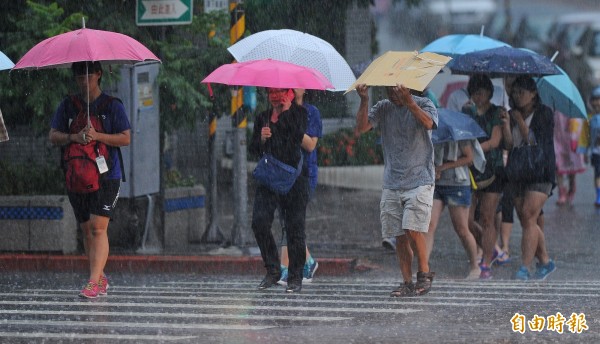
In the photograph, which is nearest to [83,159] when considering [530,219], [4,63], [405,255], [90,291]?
[90,291]

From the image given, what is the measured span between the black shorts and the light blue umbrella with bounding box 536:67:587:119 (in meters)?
5.06

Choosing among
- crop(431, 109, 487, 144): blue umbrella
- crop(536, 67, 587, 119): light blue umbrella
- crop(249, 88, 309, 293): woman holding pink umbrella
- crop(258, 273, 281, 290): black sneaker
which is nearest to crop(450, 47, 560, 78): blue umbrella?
crop(431, 109, 487, 144): blue umbrella

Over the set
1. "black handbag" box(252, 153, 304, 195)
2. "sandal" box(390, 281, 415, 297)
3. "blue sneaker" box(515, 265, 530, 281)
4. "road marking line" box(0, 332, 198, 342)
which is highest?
"black handbag" box(252, 153, 304, 195)

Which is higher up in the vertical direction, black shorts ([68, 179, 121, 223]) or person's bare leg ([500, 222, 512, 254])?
black shorts ([68, 179, 121, 223])

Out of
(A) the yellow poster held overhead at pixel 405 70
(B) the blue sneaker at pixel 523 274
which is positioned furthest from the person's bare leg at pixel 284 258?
(B) the blue sneaker at pixel 523 274

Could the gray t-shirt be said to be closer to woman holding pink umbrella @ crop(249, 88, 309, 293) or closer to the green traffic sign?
woman holding pink umbrella @ crop(249, 88, 309, 293)

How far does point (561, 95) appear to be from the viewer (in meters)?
12.8

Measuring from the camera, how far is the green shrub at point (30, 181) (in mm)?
14039

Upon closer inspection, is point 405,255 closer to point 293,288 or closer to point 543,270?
point 293,288

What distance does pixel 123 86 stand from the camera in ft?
44.3

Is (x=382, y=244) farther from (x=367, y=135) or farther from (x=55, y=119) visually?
(x=367, y=135)

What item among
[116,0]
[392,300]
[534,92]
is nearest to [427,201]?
[392,300]

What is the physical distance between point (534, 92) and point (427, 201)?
8.68 ft

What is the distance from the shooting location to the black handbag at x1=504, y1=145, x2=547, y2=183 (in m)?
11.5
